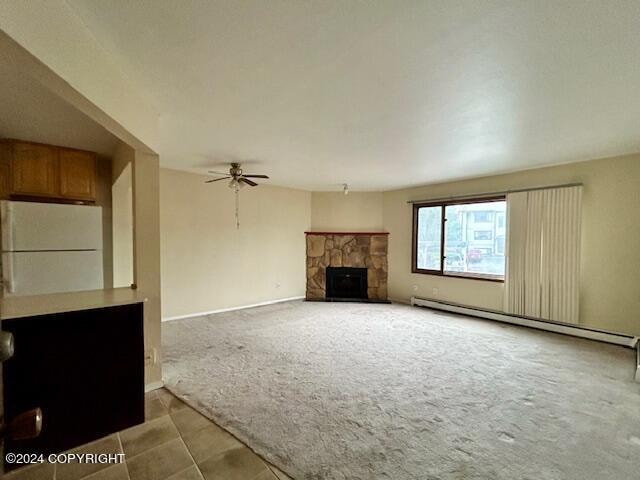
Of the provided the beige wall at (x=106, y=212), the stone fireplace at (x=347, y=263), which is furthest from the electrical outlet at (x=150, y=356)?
the stone fireplace at (x=347, y=263)

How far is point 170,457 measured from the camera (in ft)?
6.18

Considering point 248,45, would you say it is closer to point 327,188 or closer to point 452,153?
point 452,153

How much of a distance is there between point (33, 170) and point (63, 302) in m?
1.97

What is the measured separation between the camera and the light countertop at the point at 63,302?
1.84 metres

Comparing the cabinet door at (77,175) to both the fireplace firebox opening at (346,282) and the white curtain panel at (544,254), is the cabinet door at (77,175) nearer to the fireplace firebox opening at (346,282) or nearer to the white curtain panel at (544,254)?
the fireplace firebox opening at (346,282)

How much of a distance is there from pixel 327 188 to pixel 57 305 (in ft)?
16.4

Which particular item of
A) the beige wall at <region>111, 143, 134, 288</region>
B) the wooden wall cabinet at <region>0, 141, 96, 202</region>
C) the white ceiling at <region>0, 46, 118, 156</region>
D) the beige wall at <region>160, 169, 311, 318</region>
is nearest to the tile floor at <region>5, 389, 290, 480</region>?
the beige wall at <region>111, 143, 134, 288</region>

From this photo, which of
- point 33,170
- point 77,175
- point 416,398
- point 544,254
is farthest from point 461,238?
point 33,170

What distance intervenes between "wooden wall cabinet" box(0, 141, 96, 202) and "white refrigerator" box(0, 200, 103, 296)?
275 mm

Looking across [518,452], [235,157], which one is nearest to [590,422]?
[518,452]

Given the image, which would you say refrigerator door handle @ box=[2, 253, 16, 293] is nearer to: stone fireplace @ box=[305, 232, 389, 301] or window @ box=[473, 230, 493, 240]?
stone fireplace @ box=[305, 232, 389, 301]

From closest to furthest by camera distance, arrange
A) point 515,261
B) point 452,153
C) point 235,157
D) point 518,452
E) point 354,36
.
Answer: point 354,36, point 518,452, point 452,153, point 235,157, point 515,261

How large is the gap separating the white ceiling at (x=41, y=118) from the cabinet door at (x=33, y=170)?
11 cm

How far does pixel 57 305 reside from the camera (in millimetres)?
1966
